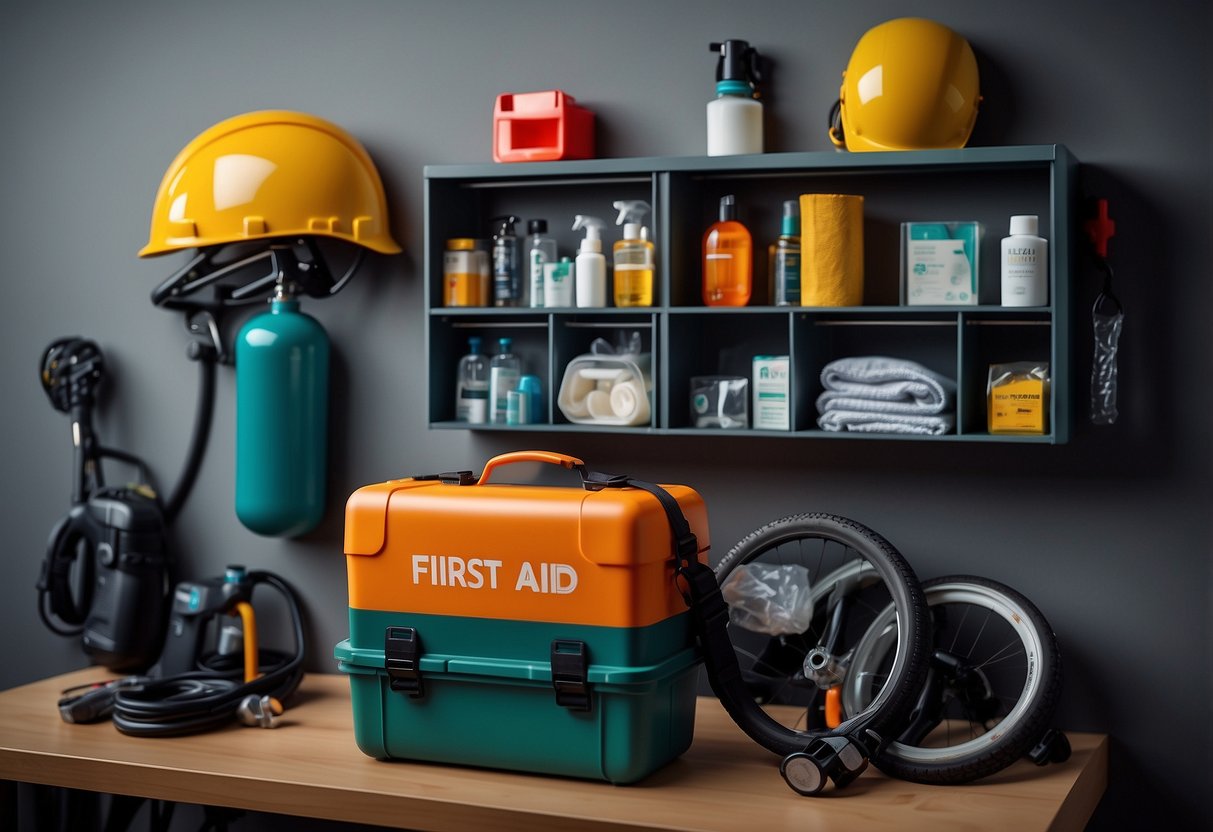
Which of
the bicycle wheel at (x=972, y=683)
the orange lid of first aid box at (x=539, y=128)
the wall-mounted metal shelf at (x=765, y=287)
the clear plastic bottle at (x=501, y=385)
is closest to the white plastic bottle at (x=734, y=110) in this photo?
the wall-mounted metal shelf at (x=765, y=287)

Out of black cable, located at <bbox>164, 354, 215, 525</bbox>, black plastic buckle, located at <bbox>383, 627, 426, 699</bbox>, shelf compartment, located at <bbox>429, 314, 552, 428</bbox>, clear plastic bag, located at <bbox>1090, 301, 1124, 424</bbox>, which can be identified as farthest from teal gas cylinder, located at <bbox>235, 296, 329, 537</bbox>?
clear plastic bag, located at <bbox>1090, 301, 1124, 424</bbox>

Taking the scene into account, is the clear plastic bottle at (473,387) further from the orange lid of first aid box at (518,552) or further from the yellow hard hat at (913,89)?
the yellow hard hat at (913,89)

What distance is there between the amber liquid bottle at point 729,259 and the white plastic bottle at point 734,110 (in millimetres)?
107

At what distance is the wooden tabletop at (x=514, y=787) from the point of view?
185cm

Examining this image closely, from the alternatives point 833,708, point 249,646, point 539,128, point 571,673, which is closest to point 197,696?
point 249,646

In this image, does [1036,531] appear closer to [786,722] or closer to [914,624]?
[914,624]

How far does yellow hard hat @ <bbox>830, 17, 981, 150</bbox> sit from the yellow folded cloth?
0.12 metres

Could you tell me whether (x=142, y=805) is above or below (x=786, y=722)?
below

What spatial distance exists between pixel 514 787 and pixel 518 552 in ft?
1.24

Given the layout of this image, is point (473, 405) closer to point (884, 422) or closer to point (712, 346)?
point (712, 346)

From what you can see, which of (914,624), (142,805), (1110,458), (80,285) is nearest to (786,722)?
(914,624)

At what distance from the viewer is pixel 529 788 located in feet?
6.46

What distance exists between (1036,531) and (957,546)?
0.49 ft

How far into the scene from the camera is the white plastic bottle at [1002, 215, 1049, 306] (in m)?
2.19
